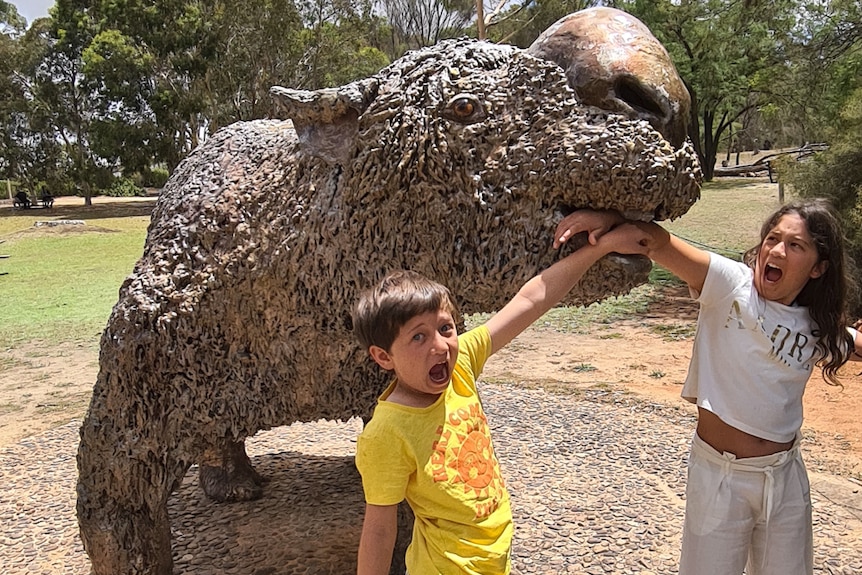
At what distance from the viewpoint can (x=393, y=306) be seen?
66.7 inches

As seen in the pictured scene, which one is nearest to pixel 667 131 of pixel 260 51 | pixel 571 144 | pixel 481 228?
pixel 571 144

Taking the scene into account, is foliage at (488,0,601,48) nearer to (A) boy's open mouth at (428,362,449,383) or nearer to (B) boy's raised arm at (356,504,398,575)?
(A) boy's open mouth at (428,362,449,383)

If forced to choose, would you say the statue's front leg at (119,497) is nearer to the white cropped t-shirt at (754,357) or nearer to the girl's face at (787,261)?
the white cropped t-shirt at (754,357)

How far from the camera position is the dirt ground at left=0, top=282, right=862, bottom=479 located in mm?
5488

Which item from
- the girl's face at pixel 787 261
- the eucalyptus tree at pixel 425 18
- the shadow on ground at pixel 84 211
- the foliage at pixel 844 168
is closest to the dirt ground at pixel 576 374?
the foliage at pixel 844 168

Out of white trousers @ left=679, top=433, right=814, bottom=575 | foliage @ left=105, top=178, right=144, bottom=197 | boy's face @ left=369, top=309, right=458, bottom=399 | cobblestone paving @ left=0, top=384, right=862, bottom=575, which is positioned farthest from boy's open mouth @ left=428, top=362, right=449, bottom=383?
foliage @ left=105, top=178, right=144, bottom=197

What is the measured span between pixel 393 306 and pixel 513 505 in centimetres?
239

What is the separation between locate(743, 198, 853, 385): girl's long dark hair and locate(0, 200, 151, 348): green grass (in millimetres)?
7852

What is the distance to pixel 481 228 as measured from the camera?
85.0 inches

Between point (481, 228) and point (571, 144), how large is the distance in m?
0.37

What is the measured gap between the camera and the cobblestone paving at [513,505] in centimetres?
329

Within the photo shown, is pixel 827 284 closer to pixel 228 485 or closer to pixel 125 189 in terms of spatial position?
pixel 228 485

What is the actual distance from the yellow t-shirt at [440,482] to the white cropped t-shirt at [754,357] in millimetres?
813

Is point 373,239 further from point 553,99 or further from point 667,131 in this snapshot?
point 667,131
